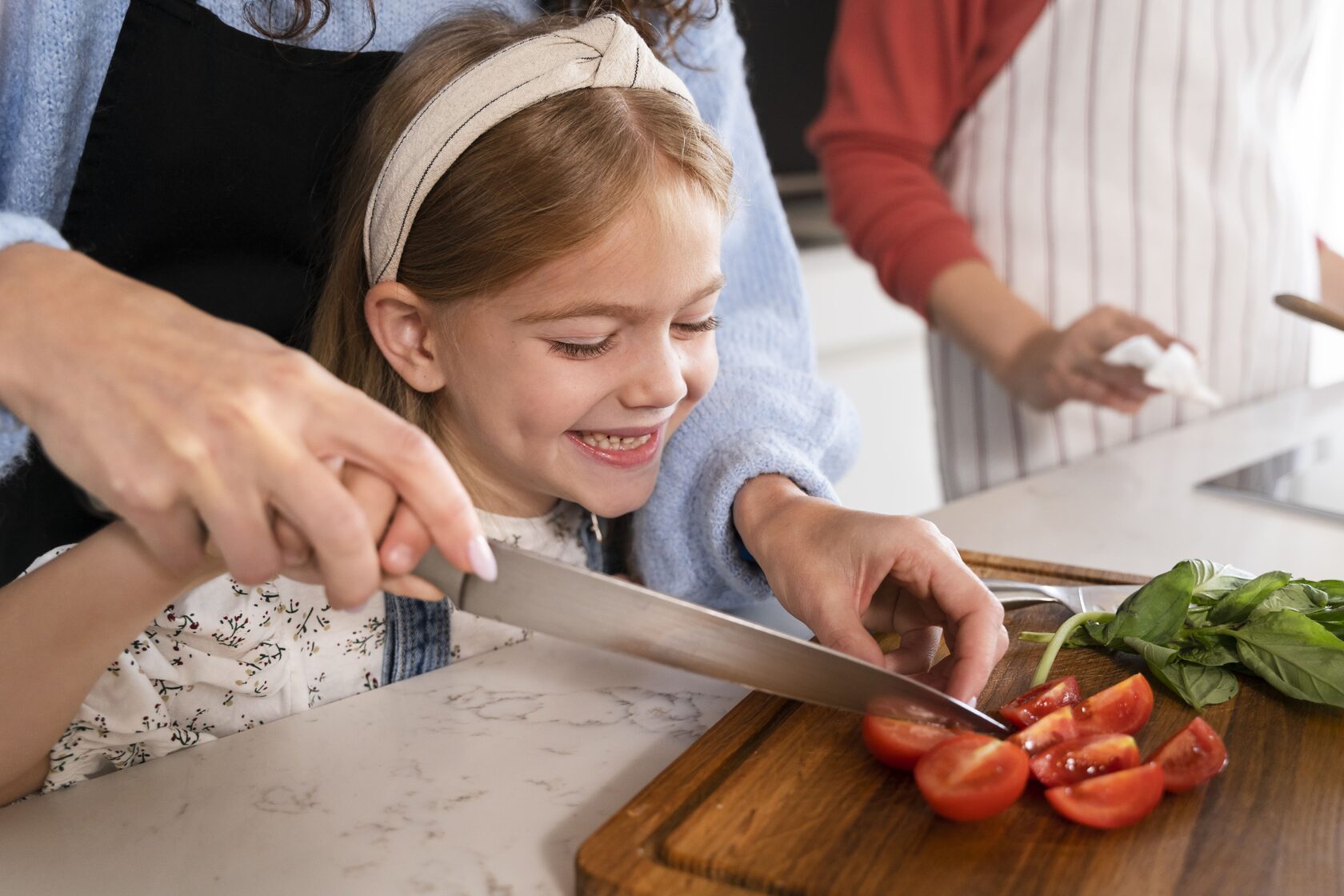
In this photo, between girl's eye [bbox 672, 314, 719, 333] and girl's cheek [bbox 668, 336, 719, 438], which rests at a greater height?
girl's eye [bbox 672, 314, 719, 333]

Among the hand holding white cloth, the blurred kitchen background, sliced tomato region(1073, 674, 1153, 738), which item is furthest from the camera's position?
the blurred kitchen background

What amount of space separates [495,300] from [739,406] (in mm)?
235

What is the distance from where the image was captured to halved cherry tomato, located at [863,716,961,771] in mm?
641

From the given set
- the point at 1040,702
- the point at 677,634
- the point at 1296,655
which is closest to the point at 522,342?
the point at 677,634

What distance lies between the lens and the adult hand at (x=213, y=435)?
0.47m

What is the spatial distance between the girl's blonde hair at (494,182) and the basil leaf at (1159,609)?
1.27 ft

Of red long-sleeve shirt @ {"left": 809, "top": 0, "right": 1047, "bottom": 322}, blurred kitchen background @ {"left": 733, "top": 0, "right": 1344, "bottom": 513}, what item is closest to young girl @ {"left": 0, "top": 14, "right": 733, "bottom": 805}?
red long-sleeve shirt @ {"left": 809, "top": 0, "right": 1047, "bottom": 322}

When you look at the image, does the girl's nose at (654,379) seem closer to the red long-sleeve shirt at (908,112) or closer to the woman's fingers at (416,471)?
the woman's fingers at (416,471)

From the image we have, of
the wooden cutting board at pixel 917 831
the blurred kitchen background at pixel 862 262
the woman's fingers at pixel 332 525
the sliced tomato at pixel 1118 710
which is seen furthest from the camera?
the blurred kitchen background at pixel 862 262

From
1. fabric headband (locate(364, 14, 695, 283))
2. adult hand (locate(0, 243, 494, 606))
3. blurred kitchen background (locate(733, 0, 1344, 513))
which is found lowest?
blurred kitchen background (locate(733, 0, 1344, 513))

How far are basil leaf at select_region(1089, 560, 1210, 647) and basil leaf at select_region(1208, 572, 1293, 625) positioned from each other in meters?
0.02

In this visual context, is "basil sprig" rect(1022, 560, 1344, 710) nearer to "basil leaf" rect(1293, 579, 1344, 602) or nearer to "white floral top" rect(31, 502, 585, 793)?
"basil leaf" rect(1293, 579, 1344, 602)

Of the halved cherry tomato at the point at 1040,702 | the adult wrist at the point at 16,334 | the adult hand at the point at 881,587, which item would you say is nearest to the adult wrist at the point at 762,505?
the adult hand at the point at 881,587

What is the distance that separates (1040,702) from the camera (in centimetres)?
71
